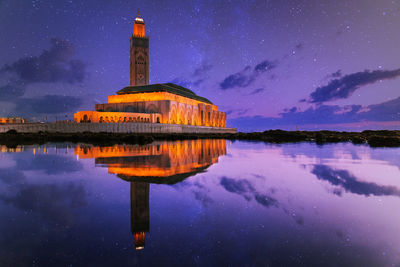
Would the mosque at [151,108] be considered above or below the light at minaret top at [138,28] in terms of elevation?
below

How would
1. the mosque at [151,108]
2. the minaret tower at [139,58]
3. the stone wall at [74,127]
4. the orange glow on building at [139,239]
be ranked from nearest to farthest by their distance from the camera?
1. the orange glow on building at [139,239]
2. the stone wall at [74,127]
3. the mosque at [151,108]
4. the minaret tower at [139,58]

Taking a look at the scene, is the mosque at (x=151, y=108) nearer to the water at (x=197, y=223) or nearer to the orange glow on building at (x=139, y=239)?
the water at (x=197, y=223)

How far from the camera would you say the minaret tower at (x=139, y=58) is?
97.7 metres

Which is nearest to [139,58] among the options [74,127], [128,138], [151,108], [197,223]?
[151,108]

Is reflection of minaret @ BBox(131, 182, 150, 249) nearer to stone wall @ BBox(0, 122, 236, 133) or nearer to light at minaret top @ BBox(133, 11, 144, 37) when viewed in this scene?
stone wall @ BBox(0, 122, 236, 133)

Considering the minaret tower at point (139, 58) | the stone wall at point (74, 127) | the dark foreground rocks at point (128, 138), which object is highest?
the minaret tower at point (139, 58)

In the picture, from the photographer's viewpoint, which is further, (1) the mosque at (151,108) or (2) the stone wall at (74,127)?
(1) the mosque at (151,108)

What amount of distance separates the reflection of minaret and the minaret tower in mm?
97519

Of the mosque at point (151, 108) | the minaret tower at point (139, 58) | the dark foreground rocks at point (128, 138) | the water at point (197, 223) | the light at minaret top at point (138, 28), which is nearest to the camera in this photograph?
the water at point (197, 223)

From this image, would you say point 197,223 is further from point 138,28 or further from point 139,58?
point 138,28

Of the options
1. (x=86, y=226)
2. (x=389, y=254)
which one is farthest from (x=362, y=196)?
(x=86, y=226)

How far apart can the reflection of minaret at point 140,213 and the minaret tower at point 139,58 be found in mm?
97519

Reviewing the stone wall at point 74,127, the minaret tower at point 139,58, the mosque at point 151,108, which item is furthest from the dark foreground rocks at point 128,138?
the minaret tower at point 139,58

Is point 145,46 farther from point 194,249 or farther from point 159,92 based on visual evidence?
point 194,249
